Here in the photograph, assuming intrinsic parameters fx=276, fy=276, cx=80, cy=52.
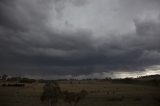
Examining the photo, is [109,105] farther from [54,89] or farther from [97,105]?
[54,89]

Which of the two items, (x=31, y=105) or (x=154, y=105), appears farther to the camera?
(x=154, y=105)

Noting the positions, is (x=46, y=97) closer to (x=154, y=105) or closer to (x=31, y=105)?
(x=31, y=105)

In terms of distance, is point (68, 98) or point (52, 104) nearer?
point (52, 104)

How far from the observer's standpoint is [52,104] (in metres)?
75.4

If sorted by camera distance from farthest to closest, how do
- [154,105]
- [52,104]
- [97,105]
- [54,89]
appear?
[154,105], [97,105], [52,104], [54,89]

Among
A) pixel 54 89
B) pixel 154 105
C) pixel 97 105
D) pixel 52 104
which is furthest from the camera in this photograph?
pixel 154 105

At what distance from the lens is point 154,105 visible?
85500 millimetres

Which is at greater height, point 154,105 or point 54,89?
point 54,89

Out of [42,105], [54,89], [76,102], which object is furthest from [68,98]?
[54,89]

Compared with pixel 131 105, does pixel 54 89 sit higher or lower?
higher

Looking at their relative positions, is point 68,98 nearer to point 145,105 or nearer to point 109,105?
point 109,105

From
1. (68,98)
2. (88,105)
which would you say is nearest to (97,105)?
(88,105)

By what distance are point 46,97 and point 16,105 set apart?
12894mm

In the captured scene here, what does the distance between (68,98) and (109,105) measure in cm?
1272
